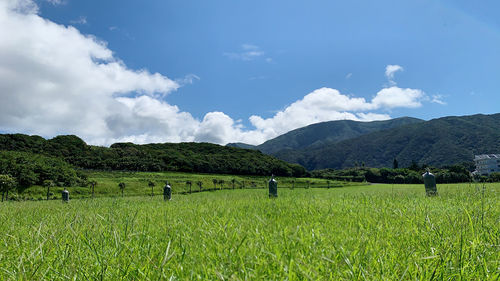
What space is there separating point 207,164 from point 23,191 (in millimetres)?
71800

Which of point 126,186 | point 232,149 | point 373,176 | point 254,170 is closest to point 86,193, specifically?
point 126,186

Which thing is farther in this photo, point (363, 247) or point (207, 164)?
point (207, 164)

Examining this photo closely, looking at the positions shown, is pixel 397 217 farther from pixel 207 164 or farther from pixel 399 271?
pixel 207 164

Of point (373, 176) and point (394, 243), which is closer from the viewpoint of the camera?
point (394, 243)

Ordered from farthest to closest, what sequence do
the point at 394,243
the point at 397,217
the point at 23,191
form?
the point at 23,191
the point at 397,217
the point at 394,243

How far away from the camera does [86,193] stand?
5278cm

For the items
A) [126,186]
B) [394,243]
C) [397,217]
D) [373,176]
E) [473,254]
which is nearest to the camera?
[473,254]

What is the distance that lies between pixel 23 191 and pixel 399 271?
6848cm

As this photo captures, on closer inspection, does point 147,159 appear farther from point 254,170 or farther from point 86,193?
point 86,193

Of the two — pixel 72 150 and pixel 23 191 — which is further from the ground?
pixel 72 150

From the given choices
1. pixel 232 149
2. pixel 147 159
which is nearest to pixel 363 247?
pixel 147 159

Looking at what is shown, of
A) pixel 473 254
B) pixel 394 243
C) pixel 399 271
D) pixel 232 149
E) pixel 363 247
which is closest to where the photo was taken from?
pixel 399 271

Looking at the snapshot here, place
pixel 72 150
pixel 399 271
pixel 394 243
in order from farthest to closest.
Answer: pixel 72 150 < pixel 394 243 < pixel 399 271

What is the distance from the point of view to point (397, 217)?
186 inches
